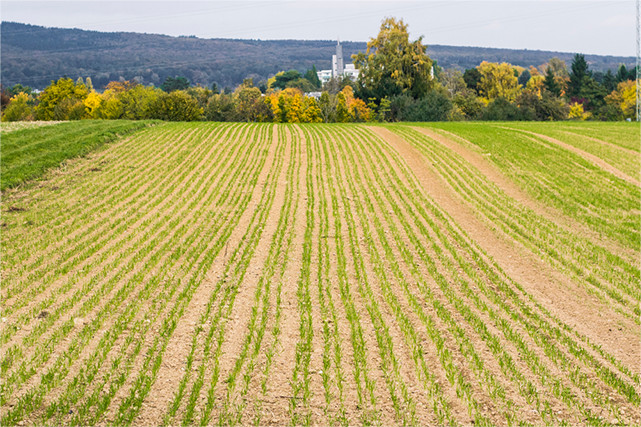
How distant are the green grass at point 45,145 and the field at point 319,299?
45.7 inches

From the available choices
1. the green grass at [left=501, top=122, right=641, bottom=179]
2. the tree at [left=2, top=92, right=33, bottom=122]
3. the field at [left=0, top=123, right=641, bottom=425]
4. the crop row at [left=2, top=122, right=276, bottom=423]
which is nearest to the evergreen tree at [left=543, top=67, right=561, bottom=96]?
the green grass at [left=501, top=122, right=641, bottom=179]

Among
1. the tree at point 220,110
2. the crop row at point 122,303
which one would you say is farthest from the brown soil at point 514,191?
the tree at point 220,110

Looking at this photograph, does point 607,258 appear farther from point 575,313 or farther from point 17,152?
point 17,152

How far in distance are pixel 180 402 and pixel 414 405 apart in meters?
3.72

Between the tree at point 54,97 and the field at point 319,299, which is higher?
the tree at point 54,97

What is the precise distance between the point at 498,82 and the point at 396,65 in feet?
108

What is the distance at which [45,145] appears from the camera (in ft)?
108

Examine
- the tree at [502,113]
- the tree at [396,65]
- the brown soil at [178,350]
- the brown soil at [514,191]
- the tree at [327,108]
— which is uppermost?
the tree at [396,65]

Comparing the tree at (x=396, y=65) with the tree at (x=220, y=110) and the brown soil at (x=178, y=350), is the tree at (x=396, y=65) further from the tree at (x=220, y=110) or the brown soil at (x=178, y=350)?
the brown soil at (x=178, y=350)

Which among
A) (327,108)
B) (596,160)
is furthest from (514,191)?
(327,108)

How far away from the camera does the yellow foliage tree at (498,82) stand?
330 feet

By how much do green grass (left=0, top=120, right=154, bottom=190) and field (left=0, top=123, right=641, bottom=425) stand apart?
3.80ft

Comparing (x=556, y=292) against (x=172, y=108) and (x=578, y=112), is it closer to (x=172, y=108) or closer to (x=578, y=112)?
(x=172, y=108)

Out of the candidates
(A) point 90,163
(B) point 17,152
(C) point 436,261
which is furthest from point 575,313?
(B) point 17,152
